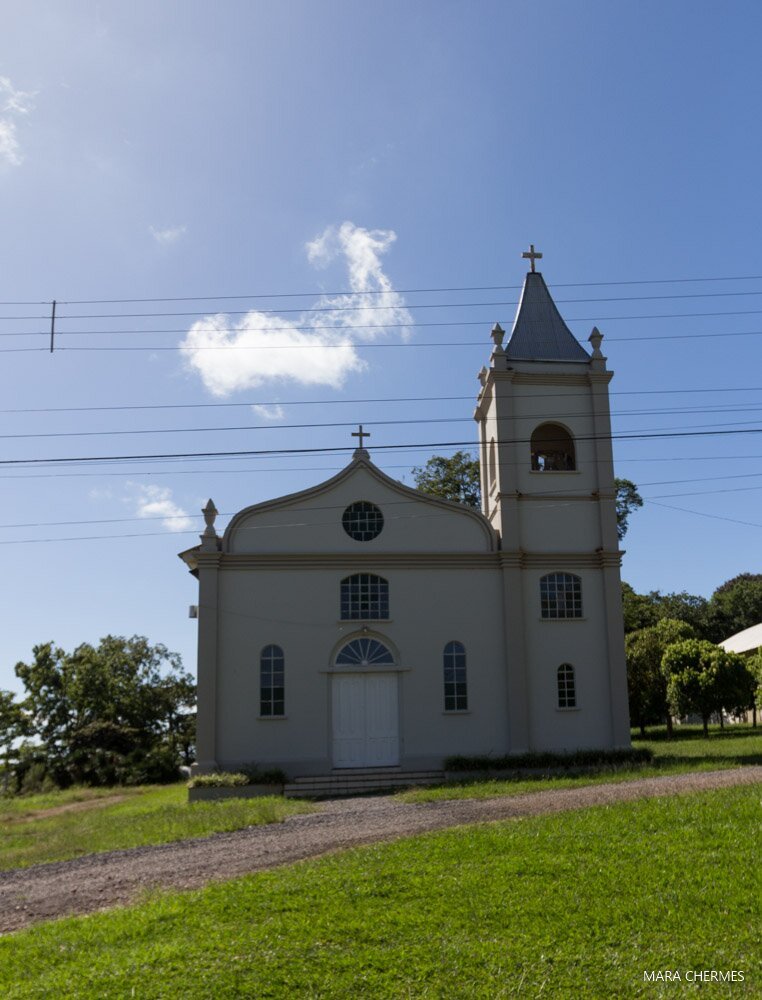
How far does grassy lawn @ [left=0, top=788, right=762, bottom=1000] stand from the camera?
6.78m

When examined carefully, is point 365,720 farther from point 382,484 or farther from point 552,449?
point 552,449

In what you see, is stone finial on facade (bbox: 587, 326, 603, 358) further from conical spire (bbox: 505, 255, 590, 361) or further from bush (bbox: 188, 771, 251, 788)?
bush (bbox: 188, 771, 251, 788)

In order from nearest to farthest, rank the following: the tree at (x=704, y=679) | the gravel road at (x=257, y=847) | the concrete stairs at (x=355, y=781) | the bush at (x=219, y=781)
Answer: the gravel road at (x=257, y=847), the bush at (x=219, y=781), the concrete stairs at (x=355, y=781), the tree at (x=704, y=679)

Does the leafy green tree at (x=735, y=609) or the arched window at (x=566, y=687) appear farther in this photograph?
the leafy green tree at (x=735, y=609)

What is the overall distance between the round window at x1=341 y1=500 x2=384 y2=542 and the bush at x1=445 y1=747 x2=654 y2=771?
19.2ft

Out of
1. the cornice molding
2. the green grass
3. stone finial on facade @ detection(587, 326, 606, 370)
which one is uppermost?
stone finial on facade @ detection(587, 326, 606, 370)

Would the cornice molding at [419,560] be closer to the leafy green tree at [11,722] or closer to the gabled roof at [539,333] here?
the gabled roof at [539,333]

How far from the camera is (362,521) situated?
23672 mm

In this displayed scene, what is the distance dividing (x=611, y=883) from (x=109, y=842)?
30.6ft

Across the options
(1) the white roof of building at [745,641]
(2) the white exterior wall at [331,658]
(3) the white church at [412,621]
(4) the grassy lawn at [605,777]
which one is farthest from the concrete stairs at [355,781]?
(1) the white roof of building at [745,641]

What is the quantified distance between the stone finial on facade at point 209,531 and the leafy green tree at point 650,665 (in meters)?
22.9

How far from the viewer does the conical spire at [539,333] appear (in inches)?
1008

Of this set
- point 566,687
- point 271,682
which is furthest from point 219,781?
point 566,687

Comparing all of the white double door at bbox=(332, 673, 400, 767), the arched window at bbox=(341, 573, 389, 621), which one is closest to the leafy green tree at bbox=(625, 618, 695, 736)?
the white double door at bbox=(332, 673, 400, 767)
